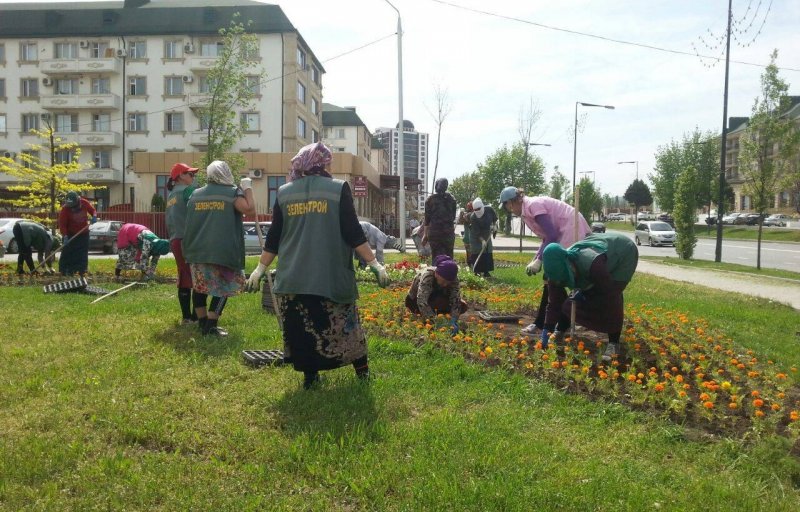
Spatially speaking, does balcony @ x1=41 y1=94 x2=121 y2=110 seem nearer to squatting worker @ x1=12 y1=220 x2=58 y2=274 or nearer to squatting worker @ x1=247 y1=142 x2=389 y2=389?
squatting worker @ x1=12 y1=220 x2=58 y2=274

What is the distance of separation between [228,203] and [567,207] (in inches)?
139

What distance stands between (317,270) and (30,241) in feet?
35.0

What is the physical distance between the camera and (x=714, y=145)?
63.0 m

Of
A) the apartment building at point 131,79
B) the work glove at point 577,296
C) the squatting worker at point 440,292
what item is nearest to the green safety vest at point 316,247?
the squatting worker at point 440,292

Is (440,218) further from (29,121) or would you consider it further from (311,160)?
(29,121)

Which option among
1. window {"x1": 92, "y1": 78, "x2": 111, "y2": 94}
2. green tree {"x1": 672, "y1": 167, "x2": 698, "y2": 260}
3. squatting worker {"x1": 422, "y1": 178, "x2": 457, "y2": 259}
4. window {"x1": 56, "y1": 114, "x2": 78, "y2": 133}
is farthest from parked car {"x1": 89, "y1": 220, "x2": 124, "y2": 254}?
window {"x1": 56, "y1": 114, "x2": 78, "y2": 133}

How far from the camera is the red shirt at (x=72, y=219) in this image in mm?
11586

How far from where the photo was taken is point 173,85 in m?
45.9

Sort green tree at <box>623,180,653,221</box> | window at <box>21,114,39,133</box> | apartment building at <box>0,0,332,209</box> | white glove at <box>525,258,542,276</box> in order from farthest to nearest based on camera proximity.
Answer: green tree at <box>623,180,653,221</box> < window at <box>21,114,39,133</box> < apartment building at <box>0,0,332,209</box> < white glove at <box>525,258,542,276</box>

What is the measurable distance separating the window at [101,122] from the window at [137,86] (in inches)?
103

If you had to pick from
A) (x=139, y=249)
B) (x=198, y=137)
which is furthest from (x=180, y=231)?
(x=198, y=137)

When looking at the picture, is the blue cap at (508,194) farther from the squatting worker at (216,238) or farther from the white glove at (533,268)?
the squatting worker at (216,238)

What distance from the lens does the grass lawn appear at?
2945mm

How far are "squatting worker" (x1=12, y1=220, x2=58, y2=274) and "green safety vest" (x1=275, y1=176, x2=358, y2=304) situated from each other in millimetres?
9841
